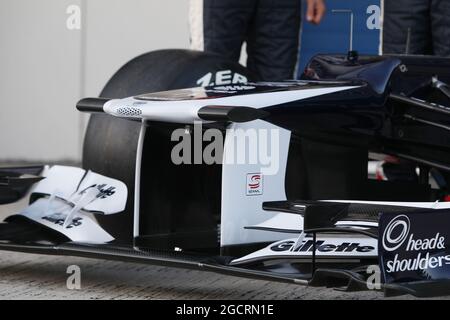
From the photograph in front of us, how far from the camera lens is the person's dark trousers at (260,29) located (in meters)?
6.59

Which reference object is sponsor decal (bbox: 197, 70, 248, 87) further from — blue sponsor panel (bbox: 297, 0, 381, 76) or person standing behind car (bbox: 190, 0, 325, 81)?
blue sponsor panel (bbox: 297, 0, 381, 76)

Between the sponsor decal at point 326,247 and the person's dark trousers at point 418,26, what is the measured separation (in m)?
2.04

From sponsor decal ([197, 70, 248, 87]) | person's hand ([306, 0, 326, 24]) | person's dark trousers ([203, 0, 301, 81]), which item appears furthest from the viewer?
person's hand ([306, 0, 326, 24])

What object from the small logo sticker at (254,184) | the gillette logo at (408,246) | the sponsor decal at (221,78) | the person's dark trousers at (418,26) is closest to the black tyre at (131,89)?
the sponsor decal at (221,78)

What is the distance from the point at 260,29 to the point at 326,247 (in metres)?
2.40

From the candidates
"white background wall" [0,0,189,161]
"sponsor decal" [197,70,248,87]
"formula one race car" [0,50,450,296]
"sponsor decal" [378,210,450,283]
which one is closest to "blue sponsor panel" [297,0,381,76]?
"white background wall" [0,0,189,161]

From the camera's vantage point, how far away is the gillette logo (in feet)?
13.4

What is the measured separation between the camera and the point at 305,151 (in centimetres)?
499

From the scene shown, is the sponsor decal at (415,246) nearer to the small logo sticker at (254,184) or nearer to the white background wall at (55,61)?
the small logo sticker at (254,184)

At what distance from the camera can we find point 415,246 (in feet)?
13.7

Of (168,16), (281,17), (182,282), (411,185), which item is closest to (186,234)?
(182,282)

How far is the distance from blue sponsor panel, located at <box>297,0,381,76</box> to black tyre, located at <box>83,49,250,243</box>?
10.8 feet

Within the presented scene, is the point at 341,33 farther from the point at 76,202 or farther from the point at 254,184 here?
the point at 254,184

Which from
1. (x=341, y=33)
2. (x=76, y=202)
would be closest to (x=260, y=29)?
(x=76, y=202)
